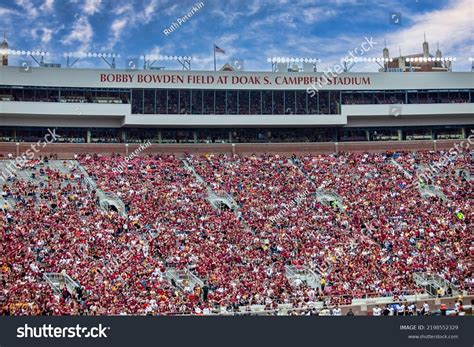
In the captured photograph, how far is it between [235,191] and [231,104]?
411 inches

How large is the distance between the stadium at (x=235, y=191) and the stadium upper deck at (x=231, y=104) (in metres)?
0.11

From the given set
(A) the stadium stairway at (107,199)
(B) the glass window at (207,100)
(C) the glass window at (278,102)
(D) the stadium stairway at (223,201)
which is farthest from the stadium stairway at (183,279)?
(C) the glass window at (278,102)

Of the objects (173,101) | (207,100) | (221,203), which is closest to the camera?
(221,203)

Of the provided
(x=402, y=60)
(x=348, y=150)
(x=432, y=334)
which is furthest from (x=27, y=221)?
(x=402, y=60)

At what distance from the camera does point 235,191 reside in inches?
1608

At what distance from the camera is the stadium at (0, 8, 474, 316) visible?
29.1m

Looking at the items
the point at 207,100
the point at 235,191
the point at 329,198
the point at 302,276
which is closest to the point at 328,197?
the point at 329,198

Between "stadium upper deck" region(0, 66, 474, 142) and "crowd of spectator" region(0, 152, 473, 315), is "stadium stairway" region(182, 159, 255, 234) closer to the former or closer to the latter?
"crowd of spectator" region(0, 152, 473, 315)

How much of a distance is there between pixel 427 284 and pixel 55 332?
69.8 feet

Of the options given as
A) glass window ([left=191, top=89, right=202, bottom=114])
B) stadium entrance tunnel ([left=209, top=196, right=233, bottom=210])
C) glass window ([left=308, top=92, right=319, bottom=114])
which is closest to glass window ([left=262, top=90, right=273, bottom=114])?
glass window ([left=308, top=92, right=319, bottom=114])

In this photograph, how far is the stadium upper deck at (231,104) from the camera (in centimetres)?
4650

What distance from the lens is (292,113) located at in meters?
49.7

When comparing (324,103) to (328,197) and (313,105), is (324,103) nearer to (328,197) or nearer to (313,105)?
A: (313,105)

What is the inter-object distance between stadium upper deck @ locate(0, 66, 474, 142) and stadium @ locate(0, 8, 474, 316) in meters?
0.11
